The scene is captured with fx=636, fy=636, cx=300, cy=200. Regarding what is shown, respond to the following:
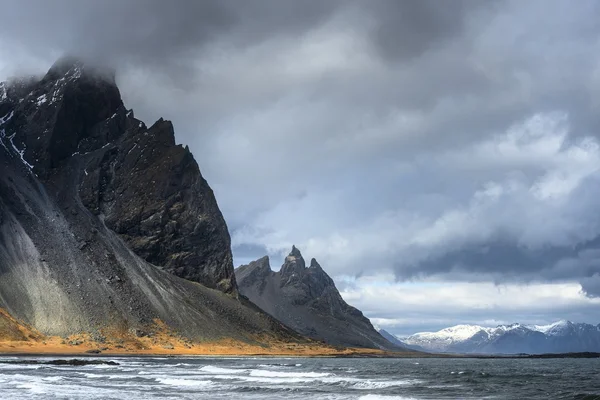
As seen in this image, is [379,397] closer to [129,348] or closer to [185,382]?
[185,382]

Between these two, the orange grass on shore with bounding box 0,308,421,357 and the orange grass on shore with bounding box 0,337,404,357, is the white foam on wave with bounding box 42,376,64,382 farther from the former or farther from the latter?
the orange grass on shore with bounding box 0,337,404,357

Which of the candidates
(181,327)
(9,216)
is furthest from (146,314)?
(9,216)

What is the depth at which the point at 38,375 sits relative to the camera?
267 ft

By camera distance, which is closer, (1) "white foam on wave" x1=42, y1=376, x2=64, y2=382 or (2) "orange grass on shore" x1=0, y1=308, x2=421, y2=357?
(1) "white foam on wave" x1=42, y1=376, x2=64, y2=382

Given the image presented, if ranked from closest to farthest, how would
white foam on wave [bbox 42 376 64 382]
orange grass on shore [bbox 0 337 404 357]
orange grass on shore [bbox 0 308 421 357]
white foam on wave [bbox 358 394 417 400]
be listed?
white foam on wave [bbox 358 394 417 400]
white foam on wave [bbox 42 376 64 382]
orange grass on shore [bbox 0 337 404 357]
orange grass on shore [bbox 0 308 421 357]

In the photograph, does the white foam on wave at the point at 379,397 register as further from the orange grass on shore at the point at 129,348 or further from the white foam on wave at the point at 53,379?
the orange grass on shore at the point at 129,348

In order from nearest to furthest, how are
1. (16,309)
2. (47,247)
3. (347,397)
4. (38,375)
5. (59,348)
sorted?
(347,397)
(38,375)
(59,348)
(16,309)
(47,247)

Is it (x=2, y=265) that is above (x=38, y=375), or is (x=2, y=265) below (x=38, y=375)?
above

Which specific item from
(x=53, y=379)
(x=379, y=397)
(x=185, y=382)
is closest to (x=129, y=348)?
(x=53, y=379)

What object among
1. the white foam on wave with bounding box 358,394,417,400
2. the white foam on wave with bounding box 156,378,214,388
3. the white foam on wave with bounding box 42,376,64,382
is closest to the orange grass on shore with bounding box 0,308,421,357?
the white foam on wave with bounding box 42,376,64,382

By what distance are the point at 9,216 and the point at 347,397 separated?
540ft

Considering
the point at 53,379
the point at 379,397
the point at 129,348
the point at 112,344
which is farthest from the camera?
the point at 129,348

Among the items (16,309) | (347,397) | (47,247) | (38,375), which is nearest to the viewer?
(347,397)

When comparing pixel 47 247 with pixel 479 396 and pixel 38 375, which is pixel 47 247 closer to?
pixel 38 375
